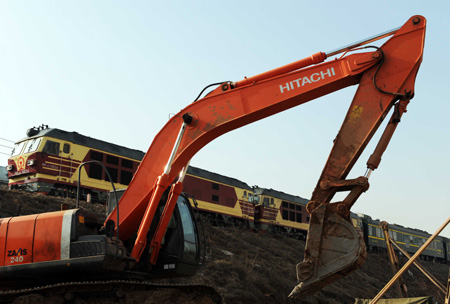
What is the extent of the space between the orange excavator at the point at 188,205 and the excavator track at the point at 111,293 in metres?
0.36

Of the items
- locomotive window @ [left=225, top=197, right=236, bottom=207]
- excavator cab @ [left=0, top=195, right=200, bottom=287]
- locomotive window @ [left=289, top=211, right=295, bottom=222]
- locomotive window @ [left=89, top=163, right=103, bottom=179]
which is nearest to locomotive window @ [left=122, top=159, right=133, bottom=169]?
locomotive window @ [left=89, top=163, right=103, bottom=179]

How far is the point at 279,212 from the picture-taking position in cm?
3706

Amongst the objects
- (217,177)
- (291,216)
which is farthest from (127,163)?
(291,216)

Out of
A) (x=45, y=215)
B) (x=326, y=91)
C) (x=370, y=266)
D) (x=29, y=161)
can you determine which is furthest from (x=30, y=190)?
(x=370, y=266)

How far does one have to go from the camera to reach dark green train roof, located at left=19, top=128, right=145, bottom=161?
848 inches

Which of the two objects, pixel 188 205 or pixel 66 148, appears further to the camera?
pixel 66 148

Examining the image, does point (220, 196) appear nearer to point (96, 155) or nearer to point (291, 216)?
point (291, 216)

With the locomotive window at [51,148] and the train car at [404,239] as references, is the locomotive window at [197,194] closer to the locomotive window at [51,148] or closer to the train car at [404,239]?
the locomotive window at [51,148]

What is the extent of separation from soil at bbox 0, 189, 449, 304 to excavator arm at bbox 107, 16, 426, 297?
4.37ft

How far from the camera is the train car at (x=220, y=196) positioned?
28.6 meters

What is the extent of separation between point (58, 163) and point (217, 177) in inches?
485

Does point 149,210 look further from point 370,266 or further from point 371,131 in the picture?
point 370,266

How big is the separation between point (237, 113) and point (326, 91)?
1.60m

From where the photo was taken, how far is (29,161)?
68.4 ft
